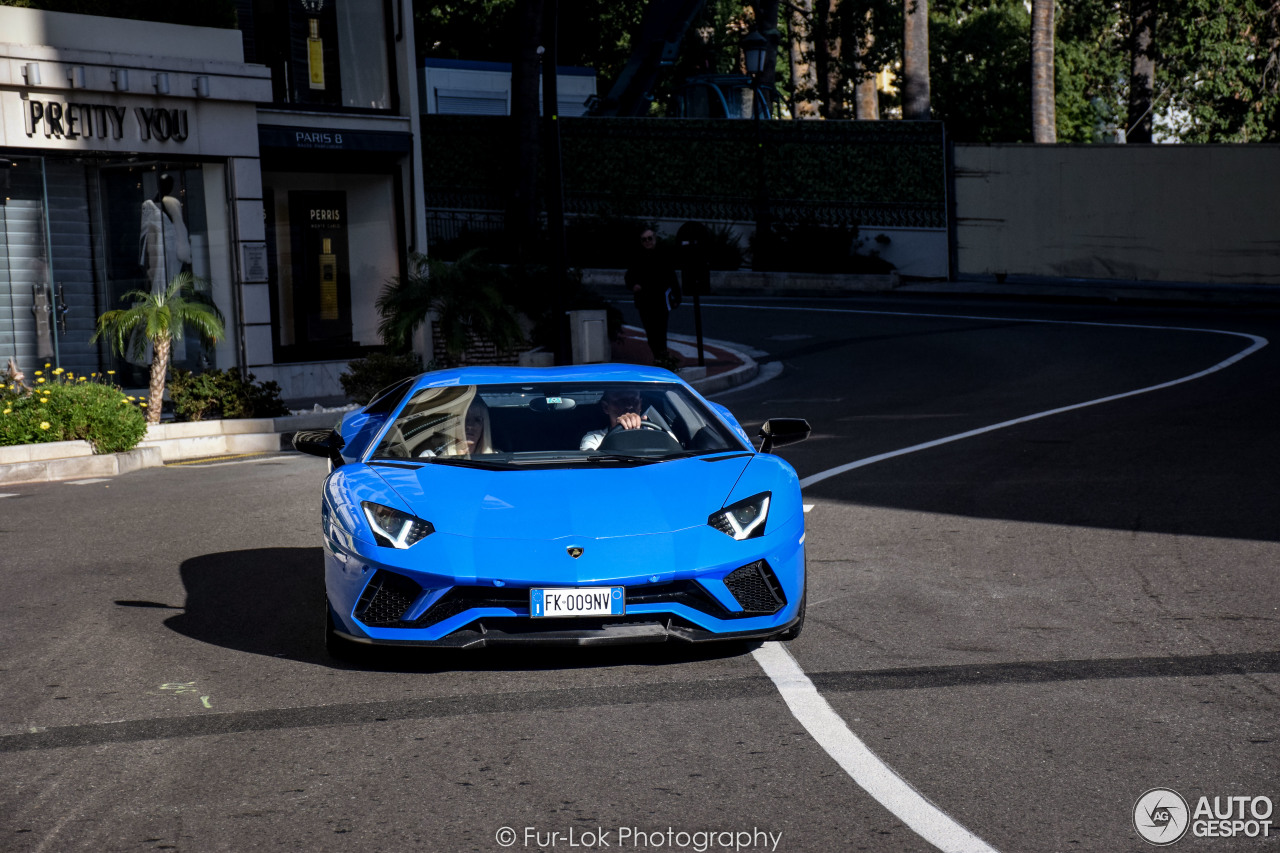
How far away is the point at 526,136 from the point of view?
32.0 m

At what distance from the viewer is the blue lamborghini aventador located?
616 cm

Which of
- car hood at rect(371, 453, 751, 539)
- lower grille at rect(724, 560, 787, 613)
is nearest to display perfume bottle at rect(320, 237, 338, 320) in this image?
car hood at rect(371, 453, 751, 539)

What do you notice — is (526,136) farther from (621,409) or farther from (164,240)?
(621,409)

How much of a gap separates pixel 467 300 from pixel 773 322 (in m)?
9.61

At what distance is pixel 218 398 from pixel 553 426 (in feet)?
35.9

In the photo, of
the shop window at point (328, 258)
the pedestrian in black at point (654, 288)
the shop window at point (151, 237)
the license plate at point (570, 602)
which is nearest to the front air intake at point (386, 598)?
the license plate at point (570, 602)

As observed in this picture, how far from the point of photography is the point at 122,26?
61.8 ft

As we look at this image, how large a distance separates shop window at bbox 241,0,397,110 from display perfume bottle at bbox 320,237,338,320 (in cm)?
215

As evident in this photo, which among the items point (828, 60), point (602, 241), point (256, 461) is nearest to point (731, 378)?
point (256, 461)

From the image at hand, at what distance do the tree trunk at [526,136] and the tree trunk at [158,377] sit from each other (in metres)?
14.7

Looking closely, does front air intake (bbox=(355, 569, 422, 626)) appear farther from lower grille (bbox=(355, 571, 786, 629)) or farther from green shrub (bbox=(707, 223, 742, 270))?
green shrub (bbox=(707, 223, 742, 270))

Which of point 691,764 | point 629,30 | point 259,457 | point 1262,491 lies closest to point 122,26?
point 259,457

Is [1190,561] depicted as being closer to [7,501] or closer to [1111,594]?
[1111,594]

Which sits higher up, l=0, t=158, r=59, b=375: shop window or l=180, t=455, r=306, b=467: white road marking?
l=0, t=158, r=59, b=375: shop window
